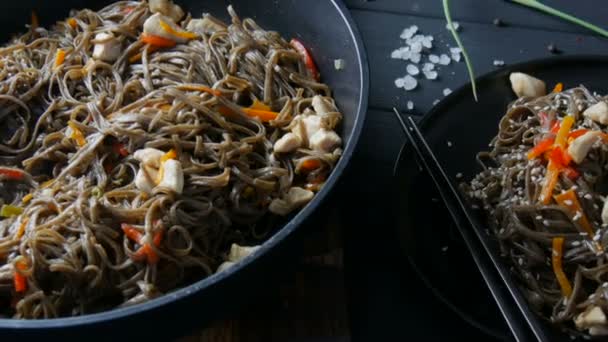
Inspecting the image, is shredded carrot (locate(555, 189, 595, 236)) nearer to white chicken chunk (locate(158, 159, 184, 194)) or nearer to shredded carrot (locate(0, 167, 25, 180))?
white chicken chunk (locate(158, 159, 184, 194))

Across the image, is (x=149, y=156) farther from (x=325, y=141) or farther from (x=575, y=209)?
(x=575, y=209)

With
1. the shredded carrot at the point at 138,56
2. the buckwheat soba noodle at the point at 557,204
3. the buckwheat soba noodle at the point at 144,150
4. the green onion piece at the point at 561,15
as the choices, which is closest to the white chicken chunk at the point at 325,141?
the buckwheat soba noodle at the point at 144,150

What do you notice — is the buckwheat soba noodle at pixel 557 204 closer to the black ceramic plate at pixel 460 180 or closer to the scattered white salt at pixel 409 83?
the black ceramic plate at pixel 460 180

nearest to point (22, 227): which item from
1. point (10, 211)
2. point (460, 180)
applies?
point (10, 211)

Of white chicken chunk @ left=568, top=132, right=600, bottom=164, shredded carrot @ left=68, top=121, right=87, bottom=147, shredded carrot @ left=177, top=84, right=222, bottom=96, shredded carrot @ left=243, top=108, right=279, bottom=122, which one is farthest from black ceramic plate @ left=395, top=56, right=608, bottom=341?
shredded carrot @ left=68, top=121, right=87, bottom=147

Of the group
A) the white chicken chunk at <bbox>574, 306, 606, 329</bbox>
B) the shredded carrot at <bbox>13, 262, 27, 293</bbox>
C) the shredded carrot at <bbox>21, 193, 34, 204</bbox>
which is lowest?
the white chicken chunk at <bbox>574, 306, 606, 329</bbox>

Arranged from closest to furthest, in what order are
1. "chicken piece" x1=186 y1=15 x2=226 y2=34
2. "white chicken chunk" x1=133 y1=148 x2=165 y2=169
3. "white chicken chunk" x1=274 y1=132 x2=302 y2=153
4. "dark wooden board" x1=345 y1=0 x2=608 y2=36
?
"white chicken chunk" x1=133 y1=148 x2=165 y2=169
"white chicken chunk" x1=274 y1=132 x2=302 y2=153
"chicken piece" x1=186 y1=15 x2=226 y2=34
"dark wooden board" x1=345 y1=0 x2=608 y2=36

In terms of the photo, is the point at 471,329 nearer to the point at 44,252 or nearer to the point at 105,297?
the point at 105,297

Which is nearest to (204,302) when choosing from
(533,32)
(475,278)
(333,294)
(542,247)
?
(333,294)
